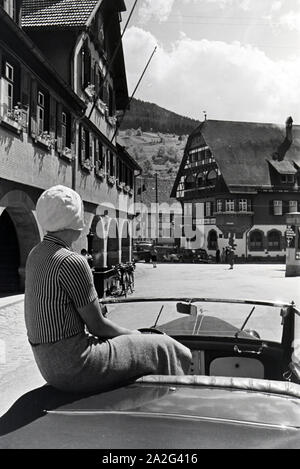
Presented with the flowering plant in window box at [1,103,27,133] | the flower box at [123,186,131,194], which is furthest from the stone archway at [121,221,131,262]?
the flowering plant in window box at [1,103,27,133]

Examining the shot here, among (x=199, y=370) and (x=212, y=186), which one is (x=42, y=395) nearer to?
(x=199, y=370)

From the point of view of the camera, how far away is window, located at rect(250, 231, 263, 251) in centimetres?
4736

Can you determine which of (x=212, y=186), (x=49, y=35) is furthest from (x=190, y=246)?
(x=49, y=35)

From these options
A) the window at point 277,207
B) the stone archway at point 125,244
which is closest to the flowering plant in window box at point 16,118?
the stone archway at point 125,244

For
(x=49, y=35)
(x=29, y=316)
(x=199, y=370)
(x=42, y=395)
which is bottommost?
(x=199, y=370)

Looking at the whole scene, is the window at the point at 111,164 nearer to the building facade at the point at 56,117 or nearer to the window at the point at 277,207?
the building facade at the point at 56,117

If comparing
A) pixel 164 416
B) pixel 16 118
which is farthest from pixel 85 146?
pixel 164 416

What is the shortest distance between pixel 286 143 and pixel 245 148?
477cm

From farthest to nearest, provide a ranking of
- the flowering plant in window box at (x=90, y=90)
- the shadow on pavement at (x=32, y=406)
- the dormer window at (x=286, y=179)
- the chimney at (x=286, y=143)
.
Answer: the chimney at (x=286, y=143) < the dormer window at (x=286, y=179) < the flowering plant in window box at (x=90, y=90) < the shadow on pavement at (x=32, y=406)

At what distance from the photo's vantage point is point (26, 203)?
11500 millimetres

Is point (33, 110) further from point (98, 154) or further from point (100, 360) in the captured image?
point (100, 360)

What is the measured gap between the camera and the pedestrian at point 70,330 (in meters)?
2.10

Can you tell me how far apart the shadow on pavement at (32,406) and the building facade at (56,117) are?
8384 millimetres
